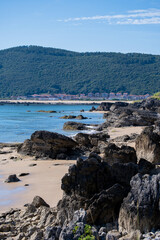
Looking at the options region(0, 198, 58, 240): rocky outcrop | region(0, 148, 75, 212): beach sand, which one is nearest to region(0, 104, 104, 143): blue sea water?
region(0, 148, 75, 212): beach sand

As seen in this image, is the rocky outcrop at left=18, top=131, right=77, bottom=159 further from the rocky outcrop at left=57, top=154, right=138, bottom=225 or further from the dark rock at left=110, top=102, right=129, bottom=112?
the dark rock at left=110, top=102, right=129, bottom=112

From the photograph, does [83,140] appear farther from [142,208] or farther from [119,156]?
[142,208]

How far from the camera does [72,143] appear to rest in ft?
58.1

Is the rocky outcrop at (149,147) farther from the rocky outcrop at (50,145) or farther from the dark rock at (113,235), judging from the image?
the dark rock at (113,235)

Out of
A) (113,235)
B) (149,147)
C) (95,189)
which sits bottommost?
(113,235)

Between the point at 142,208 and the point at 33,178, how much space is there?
7.43 metres

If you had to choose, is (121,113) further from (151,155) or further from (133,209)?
(133,209)

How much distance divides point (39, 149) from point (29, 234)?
1101cm

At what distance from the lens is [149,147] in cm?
1404

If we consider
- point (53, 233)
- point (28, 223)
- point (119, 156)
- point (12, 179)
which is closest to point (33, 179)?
point (12, 179)

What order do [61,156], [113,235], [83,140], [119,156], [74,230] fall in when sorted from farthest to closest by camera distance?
[83,140]
[61,156]
[119,156]
[113,235]
[74,230]

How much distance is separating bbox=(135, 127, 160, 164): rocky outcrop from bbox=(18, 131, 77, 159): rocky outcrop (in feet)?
13.6

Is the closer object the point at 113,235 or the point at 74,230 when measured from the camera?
the point at 74,230

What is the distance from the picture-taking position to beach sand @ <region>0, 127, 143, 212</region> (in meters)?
10.4
